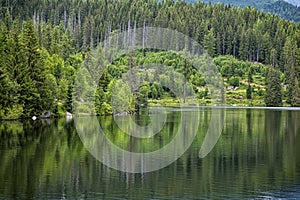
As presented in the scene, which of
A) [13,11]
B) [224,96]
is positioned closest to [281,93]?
[224,96]

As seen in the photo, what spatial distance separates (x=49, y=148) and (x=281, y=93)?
138m

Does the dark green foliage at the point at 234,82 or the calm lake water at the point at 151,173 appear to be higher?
the dark green foliage at the point at 234,82

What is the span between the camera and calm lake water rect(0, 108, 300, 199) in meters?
32.3

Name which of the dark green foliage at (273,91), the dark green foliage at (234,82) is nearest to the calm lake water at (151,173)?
the dark green foliage at (273,91)

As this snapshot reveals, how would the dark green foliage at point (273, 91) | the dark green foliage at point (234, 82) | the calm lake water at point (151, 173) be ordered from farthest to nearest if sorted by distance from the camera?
the dark green foliage at point (234, 82)
the dark green foliage at point (273, 91)
the calm lake water at point (151, 173)

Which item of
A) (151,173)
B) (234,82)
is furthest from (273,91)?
(151,173)

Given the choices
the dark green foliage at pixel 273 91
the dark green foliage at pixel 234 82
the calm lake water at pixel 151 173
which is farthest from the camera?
the dark green foliage at pixel 234 82

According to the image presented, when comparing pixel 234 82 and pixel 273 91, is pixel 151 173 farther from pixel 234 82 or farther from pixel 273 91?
pixel 234 82

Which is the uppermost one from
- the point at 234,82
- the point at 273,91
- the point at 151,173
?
the point at 234,82

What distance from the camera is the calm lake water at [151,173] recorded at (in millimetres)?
32281

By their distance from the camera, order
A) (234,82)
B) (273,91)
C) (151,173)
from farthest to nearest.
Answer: (234,82), (273,91), (151,173)

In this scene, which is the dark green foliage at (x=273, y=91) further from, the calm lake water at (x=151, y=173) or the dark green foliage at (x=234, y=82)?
the calm lake water at (x=151, y=173)

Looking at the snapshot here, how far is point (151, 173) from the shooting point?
3941cm

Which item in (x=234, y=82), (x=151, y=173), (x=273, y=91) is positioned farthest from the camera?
(x=234, y=82)
